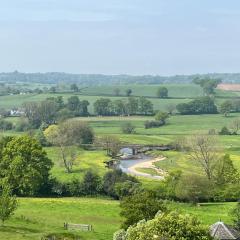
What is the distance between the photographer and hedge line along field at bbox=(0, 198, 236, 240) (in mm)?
52500

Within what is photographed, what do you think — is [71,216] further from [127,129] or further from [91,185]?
[127,129]

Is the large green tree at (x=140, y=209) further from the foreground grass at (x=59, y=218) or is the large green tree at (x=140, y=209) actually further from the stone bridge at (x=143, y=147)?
the stone bridge at (x=143, y=147)

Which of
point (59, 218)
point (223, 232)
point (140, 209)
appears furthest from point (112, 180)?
point (223, 232)

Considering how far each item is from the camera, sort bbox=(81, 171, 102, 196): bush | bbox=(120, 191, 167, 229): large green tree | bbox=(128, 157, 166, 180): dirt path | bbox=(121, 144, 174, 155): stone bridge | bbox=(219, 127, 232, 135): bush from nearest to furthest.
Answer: bbox=(120, 191, 167, 229): large green tree
bbox=(81, 171, 102, 196): bush
bbox=(128, 157, 166, 180): dirt path
bbox=(121, 144, 174, 155): stone bridge
bbox=(219, 127, 232, 135): bush

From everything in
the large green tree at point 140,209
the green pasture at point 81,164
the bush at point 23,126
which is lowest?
the green pasture at point 81,164

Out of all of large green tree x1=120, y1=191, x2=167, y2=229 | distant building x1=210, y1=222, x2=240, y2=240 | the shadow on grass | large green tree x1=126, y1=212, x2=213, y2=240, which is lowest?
the shadow on grass

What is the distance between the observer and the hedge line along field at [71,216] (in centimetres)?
5250

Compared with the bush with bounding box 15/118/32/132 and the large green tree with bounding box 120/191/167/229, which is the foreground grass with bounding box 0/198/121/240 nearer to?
the large green tree with bounding box 120/191/167/229

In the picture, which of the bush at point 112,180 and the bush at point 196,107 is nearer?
the bush at point 112,180

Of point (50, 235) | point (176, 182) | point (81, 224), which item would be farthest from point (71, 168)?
point (50, 235)

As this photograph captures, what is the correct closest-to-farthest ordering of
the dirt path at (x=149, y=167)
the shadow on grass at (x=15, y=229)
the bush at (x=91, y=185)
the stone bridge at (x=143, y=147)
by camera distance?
1. the shadow on grass at (x=15, y=229)
2. the bush at (x=91, y=185)
3. the dirt path at (x=149, y=167)
4. the stone bridge at (x=143, y=147)

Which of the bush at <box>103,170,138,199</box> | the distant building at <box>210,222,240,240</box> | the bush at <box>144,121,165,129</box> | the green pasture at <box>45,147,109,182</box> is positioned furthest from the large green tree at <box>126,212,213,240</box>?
the bush at <box>144,121,165,129</box>

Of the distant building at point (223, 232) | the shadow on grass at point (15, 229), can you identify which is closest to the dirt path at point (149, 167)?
the shadow on grass at point (15, 229)

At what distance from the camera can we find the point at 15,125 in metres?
163
